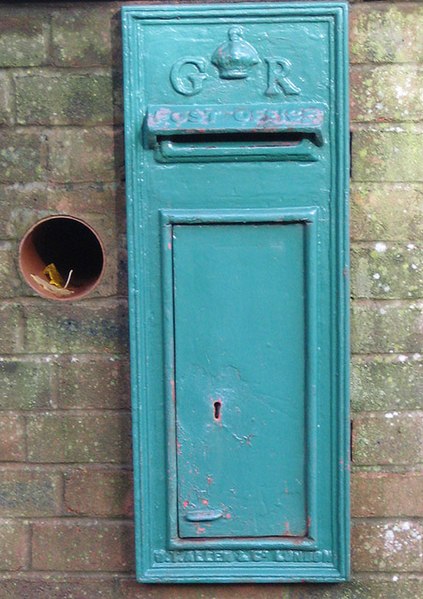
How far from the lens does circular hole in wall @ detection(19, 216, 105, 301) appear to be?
2.24m

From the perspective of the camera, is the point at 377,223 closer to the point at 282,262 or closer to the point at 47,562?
the point at 282,262

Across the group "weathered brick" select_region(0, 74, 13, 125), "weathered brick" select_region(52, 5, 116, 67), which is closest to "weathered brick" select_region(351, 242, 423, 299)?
"weathered brick" select_region(52, 5, 116, 67)

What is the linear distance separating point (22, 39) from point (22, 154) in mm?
334

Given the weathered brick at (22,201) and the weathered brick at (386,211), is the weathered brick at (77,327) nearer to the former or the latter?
the weathered brick at (22,201)

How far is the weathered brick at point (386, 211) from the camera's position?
7.14 feet

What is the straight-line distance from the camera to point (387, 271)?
220cm

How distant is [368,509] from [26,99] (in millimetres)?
1606

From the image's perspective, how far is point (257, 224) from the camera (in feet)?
6.84

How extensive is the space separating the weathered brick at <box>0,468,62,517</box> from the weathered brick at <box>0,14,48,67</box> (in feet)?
4.05

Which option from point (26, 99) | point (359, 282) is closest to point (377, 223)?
point (359, 282)

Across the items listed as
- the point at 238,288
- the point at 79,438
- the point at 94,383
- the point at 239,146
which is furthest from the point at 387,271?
the point at 79,438

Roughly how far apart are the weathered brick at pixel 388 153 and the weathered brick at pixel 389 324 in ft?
1.24

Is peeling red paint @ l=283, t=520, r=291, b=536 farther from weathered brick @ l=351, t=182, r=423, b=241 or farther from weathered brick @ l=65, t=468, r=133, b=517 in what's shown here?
weathered brick @ l=351, t=182, r=423, b=241

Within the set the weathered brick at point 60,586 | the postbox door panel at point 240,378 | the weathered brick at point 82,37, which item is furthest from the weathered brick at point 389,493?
the weathered brick at point 82,37
